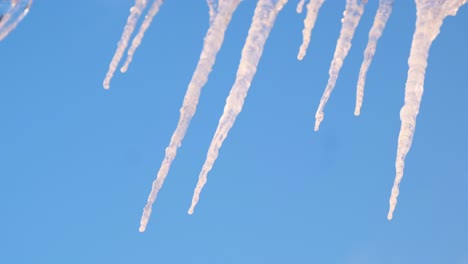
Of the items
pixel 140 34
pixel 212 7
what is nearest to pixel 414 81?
pixel 212 7

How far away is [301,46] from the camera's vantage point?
2.55 m

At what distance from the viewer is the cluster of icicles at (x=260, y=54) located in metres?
2.23

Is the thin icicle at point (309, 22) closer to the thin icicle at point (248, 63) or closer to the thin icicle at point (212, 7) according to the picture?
the thin icicle at point (248, 63)

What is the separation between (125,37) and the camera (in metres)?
2.60

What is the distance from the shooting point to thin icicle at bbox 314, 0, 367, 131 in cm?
241

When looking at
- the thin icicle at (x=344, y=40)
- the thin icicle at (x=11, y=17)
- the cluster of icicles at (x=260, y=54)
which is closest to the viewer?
the thin icicle at (x=11, y=17)

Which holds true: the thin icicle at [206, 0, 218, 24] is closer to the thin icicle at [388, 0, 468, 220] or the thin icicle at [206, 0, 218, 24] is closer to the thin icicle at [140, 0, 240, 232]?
the thin icicle at [140, 0, 240, 232]

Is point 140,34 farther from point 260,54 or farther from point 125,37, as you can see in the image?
point 260,54

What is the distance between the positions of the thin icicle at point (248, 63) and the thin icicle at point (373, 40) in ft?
1.40

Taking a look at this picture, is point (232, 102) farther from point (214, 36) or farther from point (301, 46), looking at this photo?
point (301, 46)

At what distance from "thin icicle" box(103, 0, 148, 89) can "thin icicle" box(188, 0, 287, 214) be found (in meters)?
0.47

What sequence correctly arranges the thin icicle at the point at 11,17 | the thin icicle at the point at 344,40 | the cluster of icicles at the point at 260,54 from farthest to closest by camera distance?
1. the thin icicle at the point at 344,40
2. the cluster of icicles at the point at 260,54
3. the thin icicle at the point at 11,17

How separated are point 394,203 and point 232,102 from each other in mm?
735

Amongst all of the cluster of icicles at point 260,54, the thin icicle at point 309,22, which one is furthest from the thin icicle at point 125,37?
the thin icicle at point 309,22
